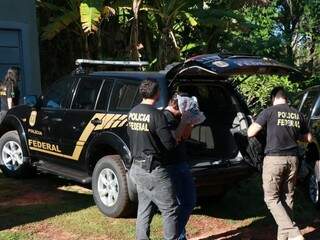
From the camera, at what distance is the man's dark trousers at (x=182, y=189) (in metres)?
5.32

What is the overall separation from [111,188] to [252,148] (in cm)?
176

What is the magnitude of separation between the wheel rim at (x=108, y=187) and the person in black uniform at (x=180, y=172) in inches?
58.6

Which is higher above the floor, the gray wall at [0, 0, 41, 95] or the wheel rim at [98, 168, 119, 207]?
the gray wall at [0, 0, 41, 95]

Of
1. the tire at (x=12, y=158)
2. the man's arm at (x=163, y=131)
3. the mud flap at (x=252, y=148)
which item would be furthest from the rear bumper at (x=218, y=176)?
the tire at (x=12, y=158)

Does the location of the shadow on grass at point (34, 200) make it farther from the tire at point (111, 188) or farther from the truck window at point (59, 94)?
the truck window at point (59, 94)

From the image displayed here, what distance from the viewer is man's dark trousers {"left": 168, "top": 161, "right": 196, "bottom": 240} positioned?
210 inches

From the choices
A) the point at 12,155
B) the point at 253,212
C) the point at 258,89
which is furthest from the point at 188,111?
the point at 258,89

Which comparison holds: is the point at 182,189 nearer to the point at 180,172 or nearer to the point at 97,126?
the point at 180,172

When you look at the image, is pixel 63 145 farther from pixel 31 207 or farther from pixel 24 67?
pixel 24 67

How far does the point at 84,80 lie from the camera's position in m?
8.01

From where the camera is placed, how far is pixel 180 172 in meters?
5.40

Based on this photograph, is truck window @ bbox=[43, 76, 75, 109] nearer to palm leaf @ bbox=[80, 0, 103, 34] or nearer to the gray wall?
palm leaf @ bbox=[80, 0, 103, 34]

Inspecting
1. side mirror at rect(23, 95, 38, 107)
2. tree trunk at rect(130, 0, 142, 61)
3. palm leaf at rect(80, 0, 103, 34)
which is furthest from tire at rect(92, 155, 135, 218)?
tree trunk at rect(130, 0, 142, 61)

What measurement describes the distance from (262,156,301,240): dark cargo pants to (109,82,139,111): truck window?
1819 mm
